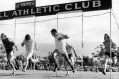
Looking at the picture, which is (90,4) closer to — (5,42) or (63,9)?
(63,9)

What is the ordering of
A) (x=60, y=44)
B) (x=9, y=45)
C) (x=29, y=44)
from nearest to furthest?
(x=60, y=44) < (x=9, y=45) < (x=29, y=44)

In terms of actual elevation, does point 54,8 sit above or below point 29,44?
above

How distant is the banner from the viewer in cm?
1272

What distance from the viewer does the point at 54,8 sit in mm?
13906

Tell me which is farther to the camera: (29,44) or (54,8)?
(29,44)

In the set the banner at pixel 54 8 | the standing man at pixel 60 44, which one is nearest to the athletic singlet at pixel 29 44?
the banner at pixel 54 8

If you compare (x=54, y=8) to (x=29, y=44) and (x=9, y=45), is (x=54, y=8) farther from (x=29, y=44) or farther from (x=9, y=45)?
(x=9, y=45)

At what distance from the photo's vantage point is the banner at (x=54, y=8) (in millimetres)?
12719

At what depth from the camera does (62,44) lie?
1271 cm

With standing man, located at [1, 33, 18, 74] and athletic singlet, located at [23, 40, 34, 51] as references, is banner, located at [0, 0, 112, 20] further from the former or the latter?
standing man, located at [1, 33, 18, 74]

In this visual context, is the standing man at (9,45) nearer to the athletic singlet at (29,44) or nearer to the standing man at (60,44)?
the athletic singlet at (29,44)

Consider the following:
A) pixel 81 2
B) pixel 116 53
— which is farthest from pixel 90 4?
pixel 116 53

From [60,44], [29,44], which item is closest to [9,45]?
[29,44]

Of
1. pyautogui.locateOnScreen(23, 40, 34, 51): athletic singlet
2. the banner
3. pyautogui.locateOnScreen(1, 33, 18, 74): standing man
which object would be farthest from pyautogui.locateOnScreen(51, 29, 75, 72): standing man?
pyautogui.locateOnScreen(1, 33, 18, 74): standing man
